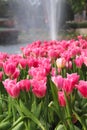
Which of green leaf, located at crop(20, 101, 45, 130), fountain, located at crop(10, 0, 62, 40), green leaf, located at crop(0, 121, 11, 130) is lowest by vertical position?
fountain, located at crop(10, 0, 62, 40)

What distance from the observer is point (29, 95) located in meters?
1.90

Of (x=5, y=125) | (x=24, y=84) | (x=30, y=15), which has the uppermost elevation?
(x=24, y=84)

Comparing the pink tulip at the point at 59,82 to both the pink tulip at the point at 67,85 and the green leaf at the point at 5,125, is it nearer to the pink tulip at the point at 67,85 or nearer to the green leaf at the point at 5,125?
the pink tulip at the point at 67,85

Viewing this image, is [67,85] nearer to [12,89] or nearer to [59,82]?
[59,82]

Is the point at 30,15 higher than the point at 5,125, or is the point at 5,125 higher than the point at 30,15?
the point at 5,125

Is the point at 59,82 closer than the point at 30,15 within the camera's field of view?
Yes

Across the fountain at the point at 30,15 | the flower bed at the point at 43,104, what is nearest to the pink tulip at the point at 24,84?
the flower bed at the point at 43,104

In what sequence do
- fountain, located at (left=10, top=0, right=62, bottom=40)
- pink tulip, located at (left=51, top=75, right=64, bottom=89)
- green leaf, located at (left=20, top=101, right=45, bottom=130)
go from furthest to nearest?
fountain, located at (left=10, top=0, right=62, bottom=40) → pink tulip, located at (left=51, top=75, right=64, bottom=89) → green leaf, located at (left=20, top=101, right=45, bottom=130)

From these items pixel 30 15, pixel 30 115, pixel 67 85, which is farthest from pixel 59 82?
pixel 30 15

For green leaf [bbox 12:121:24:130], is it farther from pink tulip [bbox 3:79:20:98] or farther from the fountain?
the fountain

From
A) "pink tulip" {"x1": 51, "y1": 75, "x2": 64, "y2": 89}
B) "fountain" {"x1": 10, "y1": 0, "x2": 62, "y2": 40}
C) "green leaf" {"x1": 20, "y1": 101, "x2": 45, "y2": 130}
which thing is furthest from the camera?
"fountain" {"x1": 10, "y1": 0, "x2": 62, "y2": 40}

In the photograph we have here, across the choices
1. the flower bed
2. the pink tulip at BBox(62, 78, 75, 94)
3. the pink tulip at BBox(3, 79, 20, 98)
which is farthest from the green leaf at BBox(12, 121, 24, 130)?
the pink tulip at BBox(62, 78, 75, 94)

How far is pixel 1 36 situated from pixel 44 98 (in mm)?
18099

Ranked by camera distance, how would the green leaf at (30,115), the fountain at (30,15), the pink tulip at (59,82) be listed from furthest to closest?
the fountain at (30,15), the pink tulip at (59,82), the green leaf at (30,115)
